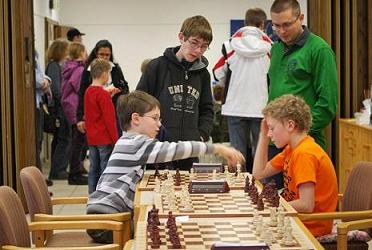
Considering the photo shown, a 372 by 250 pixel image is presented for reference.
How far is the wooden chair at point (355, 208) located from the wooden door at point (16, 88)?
352cm

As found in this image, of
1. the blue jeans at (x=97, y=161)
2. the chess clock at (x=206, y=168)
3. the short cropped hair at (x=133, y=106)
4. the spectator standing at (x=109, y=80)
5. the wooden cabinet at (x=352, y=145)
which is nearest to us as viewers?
the short cropped hair at (x=133, y=106)

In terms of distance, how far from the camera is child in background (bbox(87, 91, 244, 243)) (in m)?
3.59

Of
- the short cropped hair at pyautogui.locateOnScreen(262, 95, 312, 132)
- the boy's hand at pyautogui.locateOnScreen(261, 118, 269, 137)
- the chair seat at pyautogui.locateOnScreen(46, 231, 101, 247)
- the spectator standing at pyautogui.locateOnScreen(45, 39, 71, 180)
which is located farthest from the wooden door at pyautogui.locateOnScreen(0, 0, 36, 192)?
the short cropped hair at pyautogui.locateOnScreen(262, 95, 312, 132)

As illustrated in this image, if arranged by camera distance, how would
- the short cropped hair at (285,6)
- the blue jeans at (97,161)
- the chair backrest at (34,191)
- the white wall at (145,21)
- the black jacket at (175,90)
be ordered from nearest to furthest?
the chair backrest at (34,191) → the short cropped hair at (285,6) → the black jacket at (175,90) → the blue jeans at (97,161) → the white wall at (145,21)

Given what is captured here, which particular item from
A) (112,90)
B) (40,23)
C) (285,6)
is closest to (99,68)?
(112,90)

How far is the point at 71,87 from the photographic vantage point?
28.4ft

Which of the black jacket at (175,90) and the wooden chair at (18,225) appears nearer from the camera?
the wooden chair at (18,225)

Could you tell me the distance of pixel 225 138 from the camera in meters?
9.33

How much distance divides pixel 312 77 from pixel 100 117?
297 centimetres

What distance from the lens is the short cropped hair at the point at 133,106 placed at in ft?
12.5

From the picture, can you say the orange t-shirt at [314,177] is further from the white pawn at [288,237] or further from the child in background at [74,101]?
the child in background at [74,101]

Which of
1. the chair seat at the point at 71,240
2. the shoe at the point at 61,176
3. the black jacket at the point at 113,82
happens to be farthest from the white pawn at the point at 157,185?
the shoe at the point at 61,176

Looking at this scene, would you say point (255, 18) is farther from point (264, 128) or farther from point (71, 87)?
point (71, 87)

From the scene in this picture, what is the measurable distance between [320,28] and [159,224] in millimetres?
4137
